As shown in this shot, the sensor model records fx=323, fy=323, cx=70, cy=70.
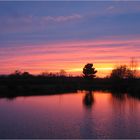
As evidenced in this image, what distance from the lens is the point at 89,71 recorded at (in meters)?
77.6

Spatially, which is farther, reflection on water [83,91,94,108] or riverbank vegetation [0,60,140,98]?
riverbank vegetation [0,60,140,98]

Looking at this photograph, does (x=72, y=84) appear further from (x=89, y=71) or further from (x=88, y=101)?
(x=88, y=101)

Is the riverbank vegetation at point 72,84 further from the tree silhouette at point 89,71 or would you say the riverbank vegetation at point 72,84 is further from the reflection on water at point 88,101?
the reflection on water at point 88,101

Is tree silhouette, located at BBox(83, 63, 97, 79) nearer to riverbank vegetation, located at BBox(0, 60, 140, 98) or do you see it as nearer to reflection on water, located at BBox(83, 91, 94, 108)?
riverbank vegetation, located at BBox(0, 60, 140, 98)

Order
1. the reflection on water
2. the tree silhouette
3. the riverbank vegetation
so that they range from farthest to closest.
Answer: the tree silhouette, the riverbank vegetation, the reflection on water

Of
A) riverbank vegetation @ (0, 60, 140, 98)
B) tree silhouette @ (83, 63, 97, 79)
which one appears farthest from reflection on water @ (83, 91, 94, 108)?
tree silhouette @ (83, 63, 97, 79)

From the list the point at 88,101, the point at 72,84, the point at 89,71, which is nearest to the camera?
the point at 88,101

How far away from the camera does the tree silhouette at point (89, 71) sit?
254 feet

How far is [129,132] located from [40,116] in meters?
7.75

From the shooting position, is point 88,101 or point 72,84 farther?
point 72,84

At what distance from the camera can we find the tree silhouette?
77.5 m

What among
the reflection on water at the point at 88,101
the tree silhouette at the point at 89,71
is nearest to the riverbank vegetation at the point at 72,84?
the tree silhouette at the point at 89,71

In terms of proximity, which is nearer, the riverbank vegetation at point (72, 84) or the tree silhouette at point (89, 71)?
the riverbank vegetation at point (72, 84)

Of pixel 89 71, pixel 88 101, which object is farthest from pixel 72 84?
pixel 88 101
